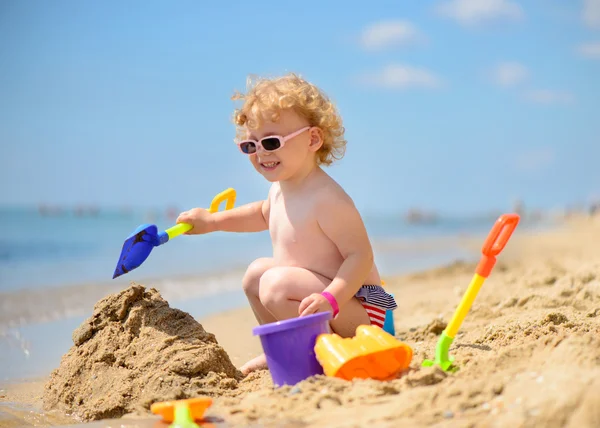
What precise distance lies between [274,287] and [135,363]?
642mm

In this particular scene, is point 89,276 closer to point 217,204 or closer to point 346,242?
point 217,204

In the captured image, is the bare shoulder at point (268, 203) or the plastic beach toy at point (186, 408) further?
the bare shoulder at point (268, 203)

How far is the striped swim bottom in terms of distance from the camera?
304 cm

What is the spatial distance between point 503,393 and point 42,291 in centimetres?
566

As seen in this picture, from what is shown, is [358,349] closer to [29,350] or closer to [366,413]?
[366,413]

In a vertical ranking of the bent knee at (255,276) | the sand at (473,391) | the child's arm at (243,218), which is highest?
the child's arm at (243,218)

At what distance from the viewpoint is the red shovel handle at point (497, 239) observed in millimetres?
2406

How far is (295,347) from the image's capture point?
8.04ft

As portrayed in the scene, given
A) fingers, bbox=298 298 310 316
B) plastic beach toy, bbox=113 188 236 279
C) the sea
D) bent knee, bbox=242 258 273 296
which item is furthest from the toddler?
the sea

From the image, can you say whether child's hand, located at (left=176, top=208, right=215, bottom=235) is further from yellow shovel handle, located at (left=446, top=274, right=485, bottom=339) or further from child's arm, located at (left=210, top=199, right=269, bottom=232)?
yellow shovel handle, located at (left=446, top=274, right=485, bottom=339)

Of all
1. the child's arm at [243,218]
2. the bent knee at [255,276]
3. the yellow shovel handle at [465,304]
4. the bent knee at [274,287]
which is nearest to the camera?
the yellow shovel handle at [465,304]

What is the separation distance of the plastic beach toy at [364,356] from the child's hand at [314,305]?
0.82 ft

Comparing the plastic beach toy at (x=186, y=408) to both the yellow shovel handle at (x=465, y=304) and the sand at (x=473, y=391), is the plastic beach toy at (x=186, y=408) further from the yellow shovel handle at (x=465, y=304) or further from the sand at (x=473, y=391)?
the yellow shovel handle at (x=465, y=304)

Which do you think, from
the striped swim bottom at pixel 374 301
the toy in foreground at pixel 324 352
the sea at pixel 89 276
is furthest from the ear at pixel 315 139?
the sea at pixel 89 276
